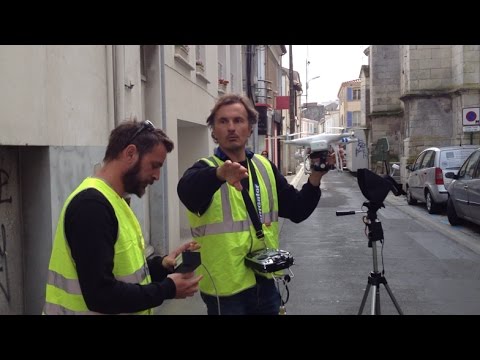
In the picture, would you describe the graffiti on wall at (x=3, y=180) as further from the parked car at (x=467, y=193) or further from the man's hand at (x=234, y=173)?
the parked car at (x=467, y=193)

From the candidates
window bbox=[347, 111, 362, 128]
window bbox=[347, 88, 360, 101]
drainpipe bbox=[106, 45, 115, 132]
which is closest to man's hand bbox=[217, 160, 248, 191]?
drainpipe bbox=[106, 45, 115, 132]

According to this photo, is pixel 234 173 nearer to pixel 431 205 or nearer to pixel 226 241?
pixel 226 241

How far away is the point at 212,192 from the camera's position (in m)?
2.56

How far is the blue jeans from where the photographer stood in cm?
275

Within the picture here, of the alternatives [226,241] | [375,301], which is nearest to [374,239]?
[375,301]

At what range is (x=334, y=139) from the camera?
10.1 feet

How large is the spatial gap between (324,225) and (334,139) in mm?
9387

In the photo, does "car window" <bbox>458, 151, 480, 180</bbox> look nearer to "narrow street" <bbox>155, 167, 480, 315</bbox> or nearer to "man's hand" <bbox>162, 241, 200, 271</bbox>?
"narrow street" <bbox>155, 167, 480, 315</bbox>

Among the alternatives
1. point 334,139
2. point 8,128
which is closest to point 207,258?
point 334,139

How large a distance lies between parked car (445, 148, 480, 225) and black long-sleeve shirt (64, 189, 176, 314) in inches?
349
